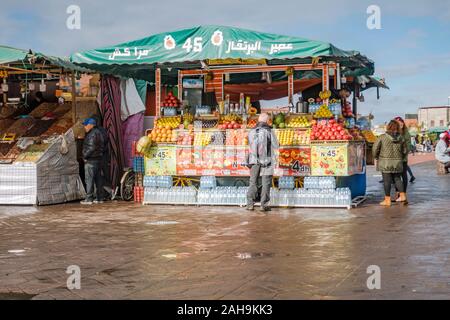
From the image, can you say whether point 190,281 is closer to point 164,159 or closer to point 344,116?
point 164,159

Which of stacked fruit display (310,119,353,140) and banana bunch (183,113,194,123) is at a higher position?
banana bunch (183,113,194,123)

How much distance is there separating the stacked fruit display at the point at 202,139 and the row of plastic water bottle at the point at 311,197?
5.68ft

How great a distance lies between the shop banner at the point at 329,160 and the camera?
1200 centimetres

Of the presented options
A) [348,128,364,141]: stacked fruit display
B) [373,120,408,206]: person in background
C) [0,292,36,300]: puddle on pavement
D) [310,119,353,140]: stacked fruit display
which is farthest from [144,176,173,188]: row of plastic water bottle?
[0,292,36,300]: puddle on pavement

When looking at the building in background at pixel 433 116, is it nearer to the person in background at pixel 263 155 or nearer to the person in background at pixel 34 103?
the person in background at pixel 34 103

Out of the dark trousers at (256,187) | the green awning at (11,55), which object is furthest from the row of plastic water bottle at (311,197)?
the green awning at (11,55)

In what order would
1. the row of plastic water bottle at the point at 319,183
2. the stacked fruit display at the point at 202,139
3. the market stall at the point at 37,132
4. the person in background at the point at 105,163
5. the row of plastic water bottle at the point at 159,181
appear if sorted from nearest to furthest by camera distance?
1. the row of plastic water bottle at the point at 319,183
2. the stacked fruit display at the point at 202,139
3. the row of plastic water bottle at the point at 159,181
4. the market stall at the point at 37,132
5. the person in background at the point at 105,163

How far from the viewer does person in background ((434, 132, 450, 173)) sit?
890 inches

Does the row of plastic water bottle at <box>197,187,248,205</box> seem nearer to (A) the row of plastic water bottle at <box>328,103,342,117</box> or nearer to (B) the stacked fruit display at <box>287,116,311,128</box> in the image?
(B) the stacked fruit display at <box>287,116,311,128</box>

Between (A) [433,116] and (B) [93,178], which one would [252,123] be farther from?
(A) [433,116]

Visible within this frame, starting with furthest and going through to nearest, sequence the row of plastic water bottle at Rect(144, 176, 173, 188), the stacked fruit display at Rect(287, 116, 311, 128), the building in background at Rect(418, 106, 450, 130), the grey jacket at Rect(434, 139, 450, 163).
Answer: the building in background at Rect(418, 106, 450, 130) → the grey jacket at Rect(434, 139, 450, 163) → the row of plastic water bottle at Rect(144, 176, 173, 188) → the stacked fruit display at Rect(287, 116, 311, 128)

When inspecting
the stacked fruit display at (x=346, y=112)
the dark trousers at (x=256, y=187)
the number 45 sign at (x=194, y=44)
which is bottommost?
the dark trousers at (x=256, y=187)

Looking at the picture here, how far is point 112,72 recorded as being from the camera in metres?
14.6

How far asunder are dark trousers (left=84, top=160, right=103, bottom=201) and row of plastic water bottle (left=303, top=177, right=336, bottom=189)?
15.9 feet
